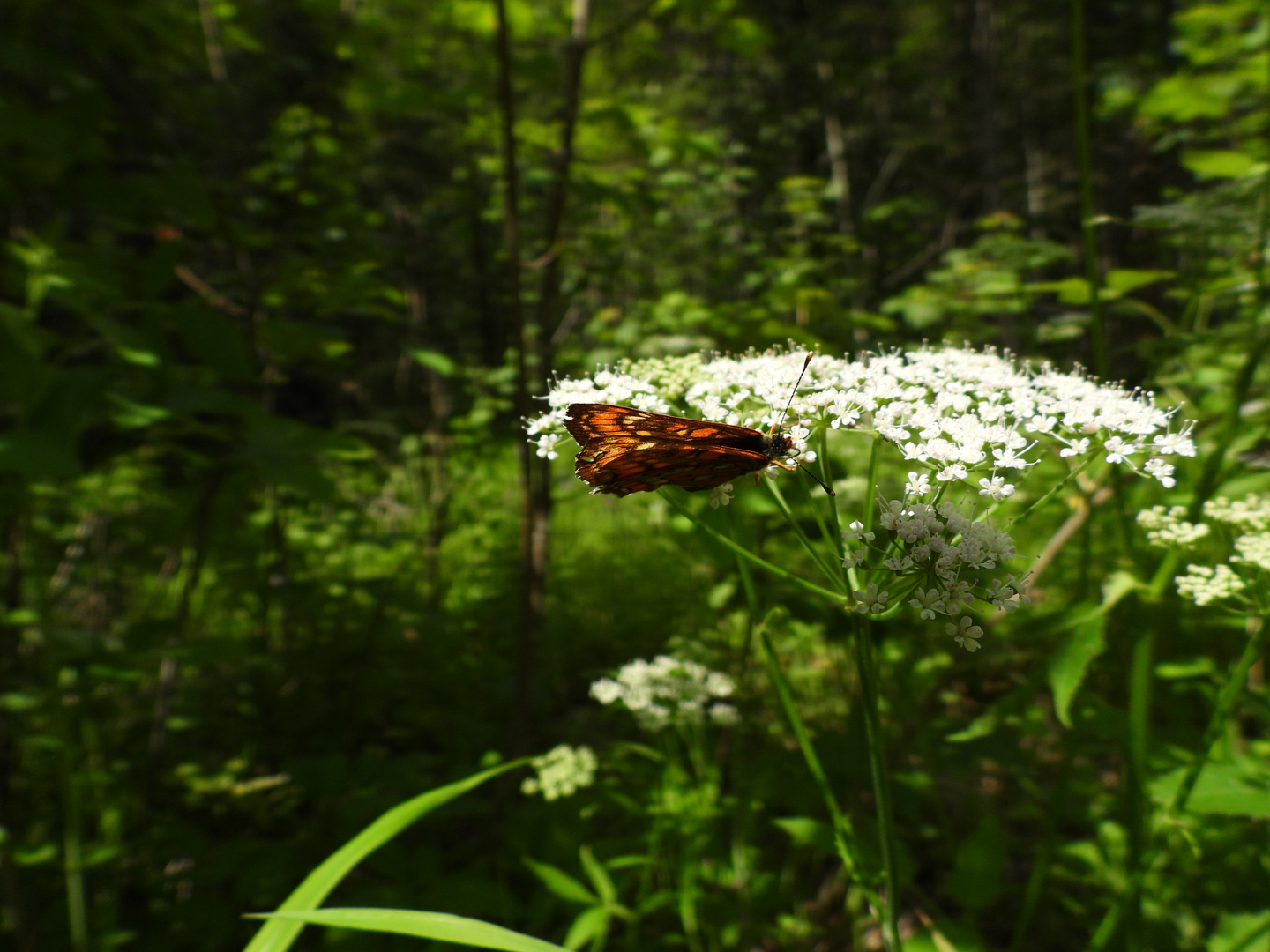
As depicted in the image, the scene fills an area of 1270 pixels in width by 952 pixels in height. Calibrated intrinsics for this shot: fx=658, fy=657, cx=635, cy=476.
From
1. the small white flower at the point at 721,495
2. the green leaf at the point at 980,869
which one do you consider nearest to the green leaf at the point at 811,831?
the green leaf at the point at 980,869

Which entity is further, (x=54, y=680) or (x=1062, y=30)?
(x=1062, y=30)

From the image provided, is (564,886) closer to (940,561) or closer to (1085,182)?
(940,561)

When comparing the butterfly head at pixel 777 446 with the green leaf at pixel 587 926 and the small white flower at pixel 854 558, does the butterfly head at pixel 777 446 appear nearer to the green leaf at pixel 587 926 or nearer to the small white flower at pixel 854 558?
the small white flower at pixel 854 558

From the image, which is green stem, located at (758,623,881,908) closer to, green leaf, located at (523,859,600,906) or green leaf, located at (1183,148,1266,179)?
green leaf, located at (523,859,600,906)

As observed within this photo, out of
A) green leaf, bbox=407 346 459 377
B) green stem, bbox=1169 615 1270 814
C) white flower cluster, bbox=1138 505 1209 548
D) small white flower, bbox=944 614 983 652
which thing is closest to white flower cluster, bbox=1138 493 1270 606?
white flower cluster, bbox=1138 505 1209 548

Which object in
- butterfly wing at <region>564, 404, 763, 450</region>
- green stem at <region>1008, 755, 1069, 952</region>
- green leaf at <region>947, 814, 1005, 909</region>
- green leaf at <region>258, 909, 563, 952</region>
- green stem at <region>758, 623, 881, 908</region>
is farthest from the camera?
green leaf at <region>947, 814, 1005, 909</region>

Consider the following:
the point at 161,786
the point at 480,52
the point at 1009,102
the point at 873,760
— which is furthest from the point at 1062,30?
the point at 161,786

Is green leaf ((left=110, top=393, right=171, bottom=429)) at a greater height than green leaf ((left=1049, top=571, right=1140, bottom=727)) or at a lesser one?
greater

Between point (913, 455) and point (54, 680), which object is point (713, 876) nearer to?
point (913, 455)
